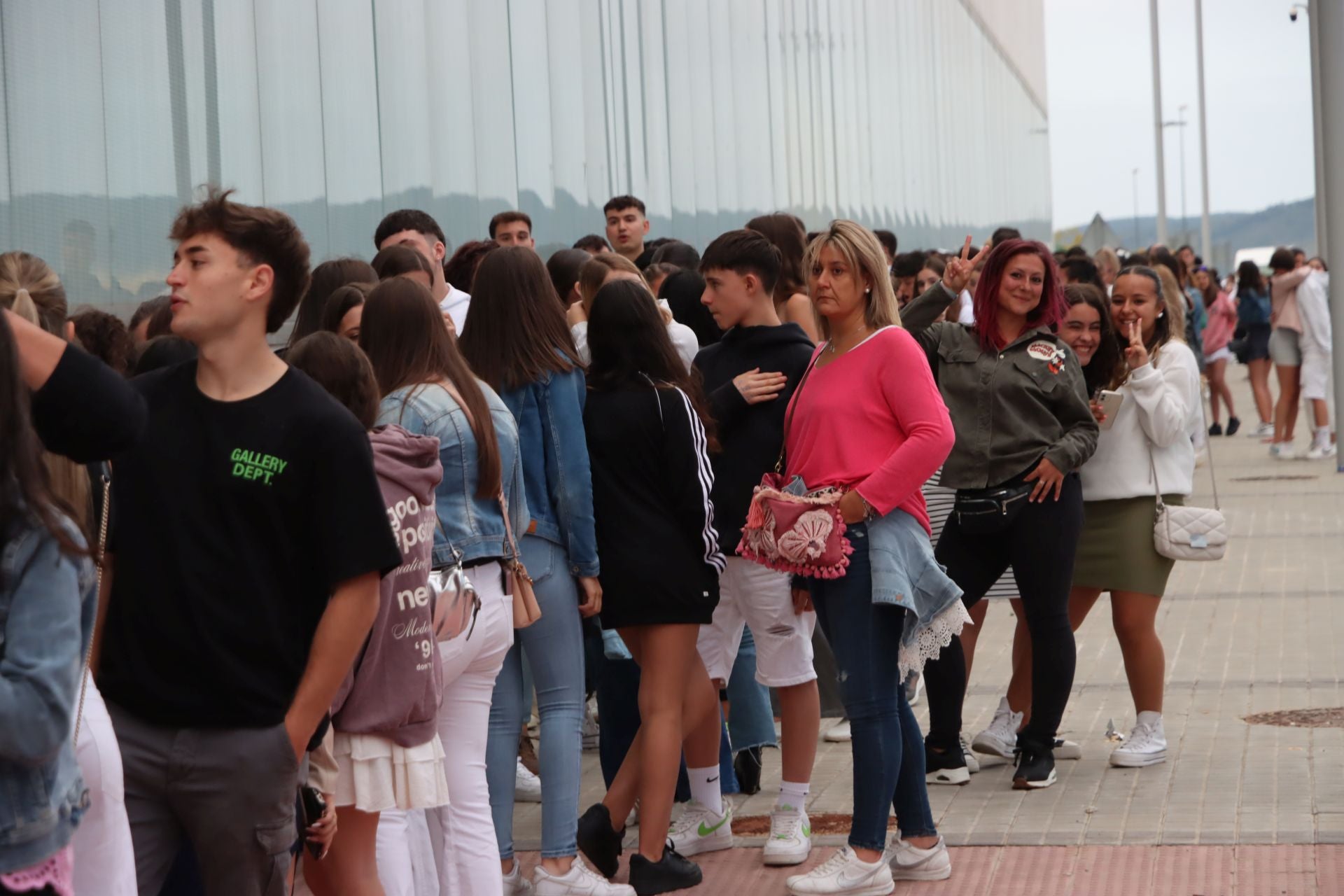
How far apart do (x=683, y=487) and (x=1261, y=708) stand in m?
3.87

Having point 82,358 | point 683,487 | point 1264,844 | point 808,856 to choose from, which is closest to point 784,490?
point 683,487

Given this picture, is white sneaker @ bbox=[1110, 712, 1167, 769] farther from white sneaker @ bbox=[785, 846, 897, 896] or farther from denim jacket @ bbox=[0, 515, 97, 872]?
denim jacket @ bbox=[0, 515, 97, 872]

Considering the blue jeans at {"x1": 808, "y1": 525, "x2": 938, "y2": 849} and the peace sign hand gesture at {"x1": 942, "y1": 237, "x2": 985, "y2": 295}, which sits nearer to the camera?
the blue jeans at {"x1": 808, "y1": 525, "x2": 938, "y2": 849}

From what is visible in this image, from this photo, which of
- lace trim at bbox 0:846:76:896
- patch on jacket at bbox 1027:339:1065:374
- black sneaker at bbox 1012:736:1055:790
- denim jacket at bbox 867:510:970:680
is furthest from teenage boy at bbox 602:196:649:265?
lace trim at bbox 0:846:76:896

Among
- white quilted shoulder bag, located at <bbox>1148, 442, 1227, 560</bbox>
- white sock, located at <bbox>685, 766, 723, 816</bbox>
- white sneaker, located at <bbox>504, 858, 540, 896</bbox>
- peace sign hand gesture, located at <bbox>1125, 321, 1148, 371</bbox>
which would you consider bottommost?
white sneaker, located at <bbox>504, 858, 540, 896</bbox>

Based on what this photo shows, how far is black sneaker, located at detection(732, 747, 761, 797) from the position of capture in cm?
721

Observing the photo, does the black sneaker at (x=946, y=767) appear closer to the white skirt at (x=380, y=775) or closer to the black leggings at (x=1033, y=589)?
the black leggings at (x=1033, y=589)

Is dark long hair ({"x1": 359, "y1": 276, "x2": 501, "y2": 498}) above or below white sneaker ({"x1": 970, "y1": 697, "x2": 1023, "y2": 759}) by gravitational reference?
above

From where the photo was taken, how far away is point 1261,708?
8.34 m

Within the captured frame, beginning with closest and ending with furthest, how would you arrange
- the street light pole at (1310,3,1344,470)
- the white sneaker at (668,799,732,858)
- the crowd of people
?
the crowd of people, the white sneaker at (668,799,732,858), the street light pole at (1310,3,1344,470)

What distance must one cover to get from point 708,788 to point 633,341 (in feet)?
5.57

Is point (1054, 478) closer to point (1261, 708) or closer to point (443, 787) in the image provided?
point (1261, 708)

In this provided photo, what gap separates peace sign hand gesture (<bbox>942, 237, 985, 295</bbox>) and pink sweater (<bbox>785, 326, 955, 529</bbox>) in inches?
41.8

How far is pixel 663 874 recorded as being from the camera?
5.77 m
